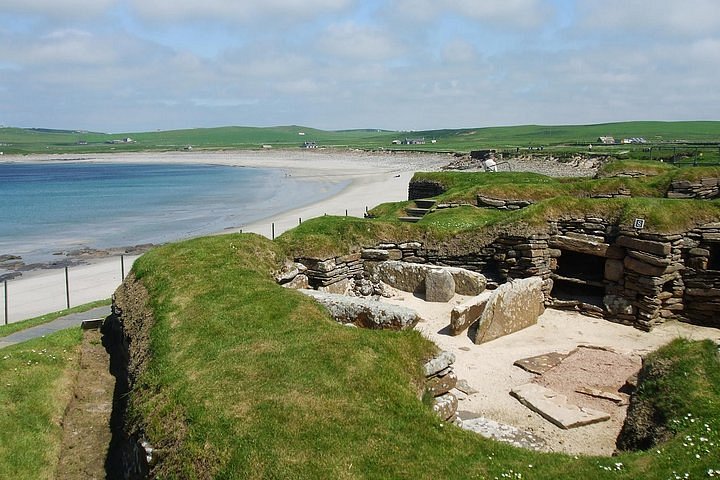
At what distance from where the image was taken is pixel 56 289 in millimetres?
28547

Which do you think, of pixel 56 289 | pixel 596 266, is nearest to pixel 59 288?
pixel 56 289

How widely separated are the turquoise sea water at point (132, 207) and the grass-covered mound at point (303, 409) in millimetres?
32545

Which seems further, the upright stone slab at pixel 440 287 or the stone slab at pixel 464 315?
the upright stone slab at pixel 440 287

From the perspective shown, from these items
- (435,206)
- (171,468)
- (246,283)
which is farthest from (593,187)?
(171,468)

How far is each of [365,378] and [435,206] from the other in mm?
16764

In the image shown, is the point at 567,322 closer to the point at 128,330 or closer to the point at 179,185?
the point at 128,330

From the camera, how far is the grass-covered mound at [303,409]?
6.67m

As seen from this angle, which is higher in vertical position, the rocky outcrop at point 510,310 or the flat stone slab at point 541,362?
the rocky outcrop at point 510,310

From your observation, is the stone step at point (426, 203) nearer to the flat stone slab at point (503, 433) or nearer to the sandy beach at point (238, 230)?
the sandy beach at point (238, 230)

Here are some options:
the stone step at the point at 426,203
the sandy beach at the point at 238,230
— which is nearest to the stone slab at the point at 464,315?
the stone step at the point at 426,203

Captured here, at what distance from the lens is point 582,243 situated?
1730 cm

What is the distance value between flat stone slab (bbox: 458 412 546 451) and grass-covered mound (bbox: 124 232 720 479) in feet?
4.29

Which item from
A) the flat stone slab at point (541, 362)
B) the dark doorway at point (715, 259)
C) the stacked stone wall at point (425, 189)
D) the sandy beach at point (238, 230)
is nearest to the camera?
the flat stone slab at point (541, 362)

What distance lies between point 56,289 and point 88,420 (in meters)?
19.9
